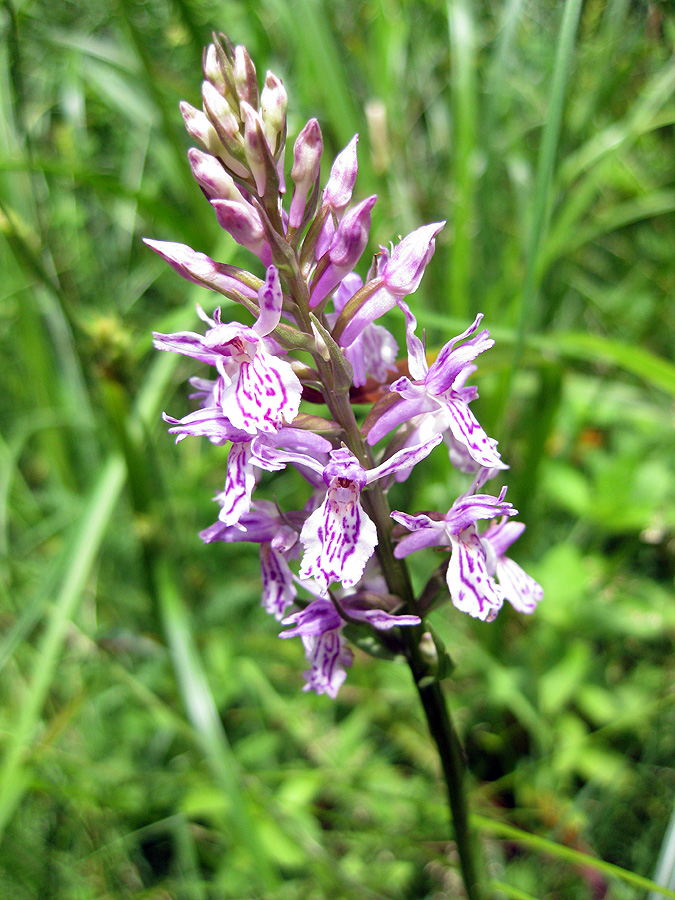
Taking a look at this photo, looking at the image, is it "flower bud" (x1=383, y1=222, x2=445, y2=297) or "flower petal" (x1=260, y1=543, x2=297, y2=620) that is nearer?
"flower bud" (x1=383, y1=222, x2=445, y2=297)

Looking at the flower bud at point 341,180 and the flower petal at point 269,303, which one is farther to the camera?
the flower bud at point 341,180

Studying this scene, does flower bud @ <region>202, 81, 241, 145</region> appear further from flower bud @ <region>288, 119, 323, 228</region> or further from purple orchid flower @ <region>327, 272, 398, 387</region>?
purple orchid flower @ <region>327, 272, 398, 387</region>

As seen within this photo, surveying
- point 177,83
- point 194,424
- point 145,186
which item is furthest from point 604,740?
point 145,186

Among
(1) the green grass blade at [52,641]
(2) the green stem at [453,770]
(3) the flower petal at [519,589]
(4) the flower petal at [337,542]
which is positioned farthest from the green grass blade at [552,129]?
(1) the green grass blade at [52,641]

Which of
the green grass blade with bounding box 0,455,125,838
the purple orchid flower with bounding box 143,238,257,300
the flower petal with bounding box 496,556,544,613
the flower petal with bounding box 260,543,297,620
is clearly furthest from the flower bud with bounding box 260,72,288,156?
the green grass blade with bounding box 0,455,125,838

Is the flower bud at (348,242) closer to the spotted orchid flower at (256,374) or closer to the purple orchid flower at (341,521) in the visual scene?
the spotted orchid flower at (256,374)

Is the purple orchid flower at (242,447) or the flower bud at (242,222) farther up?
the flower bud at (242,222)

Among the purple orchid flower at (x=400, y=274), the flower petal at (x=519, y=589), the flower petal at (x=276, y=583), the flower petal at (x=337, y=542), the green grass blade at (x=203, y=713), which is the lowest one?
the green grass blade at (x=203, y=713)

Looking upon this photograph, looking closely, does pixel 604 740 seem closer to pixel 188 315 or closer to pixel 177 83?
pixel 188 315
